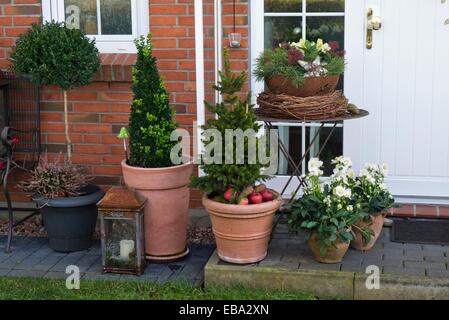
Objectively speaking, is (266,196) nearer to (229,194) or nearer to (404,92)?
(229,194)

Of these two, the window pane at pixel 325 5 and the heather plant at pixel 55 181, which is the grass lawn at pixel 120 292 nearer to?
the heather plant at pixel 55 181

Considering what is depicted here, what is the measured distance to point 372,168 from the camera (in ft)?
15.8

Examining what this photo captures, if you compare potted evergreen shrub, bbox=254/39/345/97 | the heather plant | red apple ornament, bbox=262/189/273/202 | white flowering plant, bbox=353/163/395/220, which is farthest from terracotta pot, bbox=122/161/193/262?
white flowering plant, bbox=353/163/395/220

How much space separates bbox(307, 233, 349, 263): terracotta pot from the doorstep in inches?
1.5

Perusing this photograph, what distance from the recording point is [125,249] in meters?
4.74

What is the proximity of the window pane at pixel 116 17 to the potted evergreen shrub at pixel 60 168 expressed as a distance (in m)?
0.51

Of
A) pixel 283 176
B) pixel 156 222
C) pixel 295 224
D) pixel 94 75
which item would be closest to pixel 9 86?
pixel 94 75

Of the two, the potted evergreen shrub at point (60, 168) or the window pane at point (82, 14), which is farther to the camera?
the window pane at point (82, 14)

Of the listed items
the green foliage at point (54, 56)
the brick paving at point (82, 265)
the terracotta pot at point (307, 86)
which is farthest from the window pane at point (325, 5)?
the brick paving at point (82, 265)

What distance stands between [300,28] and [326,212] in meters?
1.60

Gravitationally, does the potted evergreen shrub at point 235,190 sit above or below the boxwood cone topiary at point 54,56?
below

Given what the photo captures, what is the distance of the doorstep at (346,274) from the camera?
4250mm
